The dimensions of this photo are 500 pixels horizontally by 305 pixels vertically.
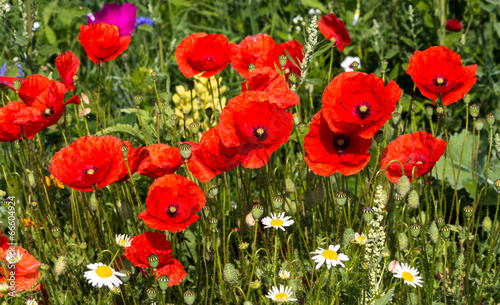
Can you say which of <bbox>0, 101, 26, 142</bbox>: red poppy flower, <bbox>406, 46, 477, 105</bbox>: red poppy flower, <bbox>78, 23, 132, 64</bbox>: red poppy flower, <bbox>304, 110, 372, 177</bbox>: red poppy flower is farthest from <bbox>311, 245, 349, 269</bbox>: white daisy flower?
<bbox>78, 23, 132, 64</bbox>: red poppy flower

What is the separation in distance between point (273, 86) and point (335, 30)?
625 mm

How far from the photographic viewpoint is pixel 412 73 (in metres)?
2.13

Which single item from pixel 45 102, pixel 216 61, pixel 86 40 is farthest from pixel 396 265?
pixel 86 40

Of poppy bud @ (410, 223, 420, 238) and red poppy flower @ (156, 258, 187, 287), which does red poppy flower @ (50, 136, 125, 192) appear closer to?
red poppy flower @ (156, 258, 187, 287)

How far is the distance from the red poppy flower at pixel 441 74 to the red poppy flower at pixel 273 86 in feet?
1.59

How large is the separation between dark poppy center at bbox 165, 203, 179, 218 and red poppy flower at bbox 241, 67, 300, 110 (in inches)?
18.7

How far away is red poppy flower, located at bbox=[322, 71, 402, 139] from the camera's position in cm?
186

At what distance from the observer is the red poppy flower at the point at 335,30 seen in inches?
95.7

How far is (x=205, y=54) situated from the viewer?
7.82ft

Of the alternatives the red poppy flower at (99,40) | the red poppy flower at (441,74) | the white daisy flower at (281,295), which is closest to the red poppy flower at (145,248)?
the white daisy flower at (281,295)

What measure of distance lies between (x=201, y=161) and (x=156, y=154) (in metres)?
0.17

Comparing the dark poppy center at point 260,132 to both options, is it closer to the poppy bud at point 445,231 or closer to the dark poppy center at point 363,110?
the dark poppy center at point 363,110

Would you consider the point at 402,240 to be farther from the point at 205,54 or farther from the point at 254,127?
the point at 205,54

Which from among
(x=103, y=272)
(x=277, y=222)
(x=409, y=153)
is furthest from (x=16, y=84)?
(x=409, y=153)
